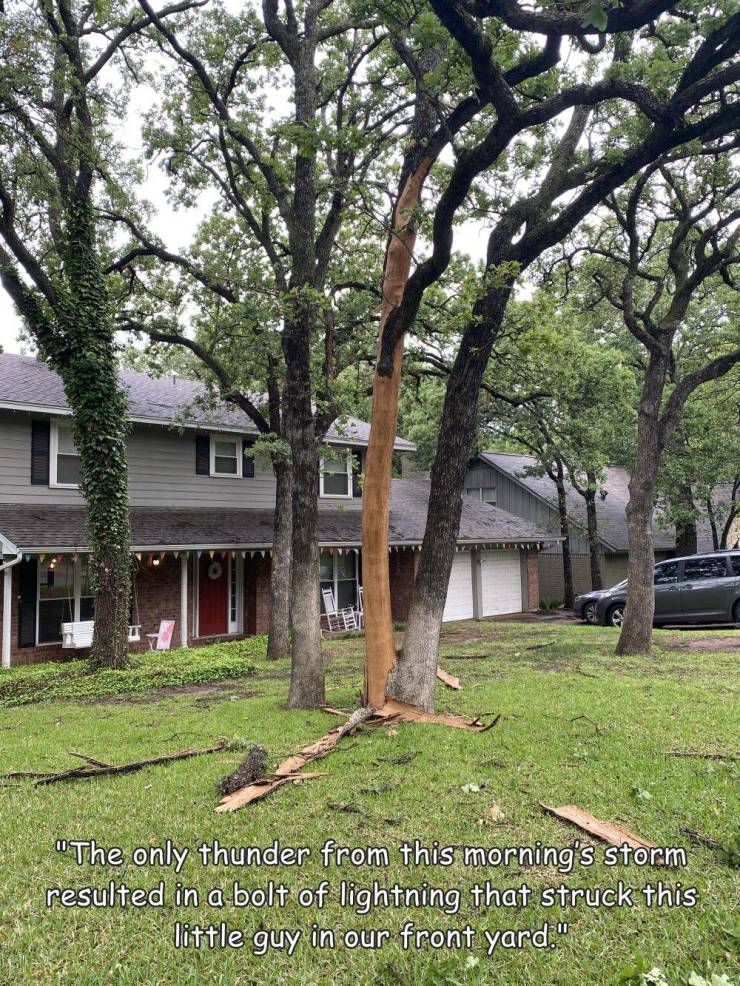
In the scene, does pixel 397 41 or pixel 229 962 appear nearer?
pixel 229 962

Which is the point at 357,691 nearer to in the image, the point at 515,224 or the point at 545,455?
the point at 515,224

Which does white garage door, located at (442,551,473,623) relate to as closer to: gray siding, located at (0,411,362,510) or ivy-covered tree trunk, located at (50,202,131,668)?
gray siding, located at (0,411,362,510)

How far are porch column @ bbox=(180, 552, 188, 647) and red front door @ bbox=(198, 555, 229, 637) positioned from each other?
1006 mm

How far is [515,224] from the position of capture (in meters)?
7.17

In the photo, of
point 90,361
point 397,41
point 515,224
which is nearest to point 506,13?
point 397,41

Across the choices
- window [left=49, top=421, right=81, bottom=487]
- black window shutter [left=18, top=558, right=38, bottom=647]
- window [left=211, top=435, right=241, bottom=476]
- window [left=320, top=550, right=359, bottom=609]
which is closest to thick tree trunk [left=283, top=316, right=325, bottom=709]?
black window shutter [left=18, top=558, right=38, bottom=647]

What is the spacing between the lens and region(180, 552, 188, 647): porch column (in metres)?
14.2

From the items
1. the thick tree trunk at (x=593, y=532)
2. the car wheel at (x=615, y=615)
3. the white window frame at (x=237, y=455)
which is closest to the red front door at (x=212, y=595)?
the white window frame at (x=237, y=455)

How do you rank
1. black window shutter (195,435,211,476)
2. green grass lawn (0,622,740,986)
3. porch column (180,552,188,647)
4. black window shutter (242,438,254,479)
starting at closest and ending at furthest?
green grass lawn (0,622,740,986) < porch column (180,552,188,647) < black window shutter (195,435,211,476) < black window shutter (242,438,254,479)

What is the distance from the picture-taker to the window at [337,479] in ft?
61.3

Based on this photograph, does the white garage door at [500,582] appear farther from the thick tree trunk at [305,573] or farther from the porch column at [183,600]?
the thick tree trunk at [305,573]

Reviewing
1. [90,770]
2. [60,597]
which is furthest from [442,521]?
[60,597]

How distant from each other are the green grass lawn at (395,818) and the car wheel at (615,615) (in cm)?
822

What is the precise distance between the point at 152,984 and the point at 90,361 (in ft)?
33.4
